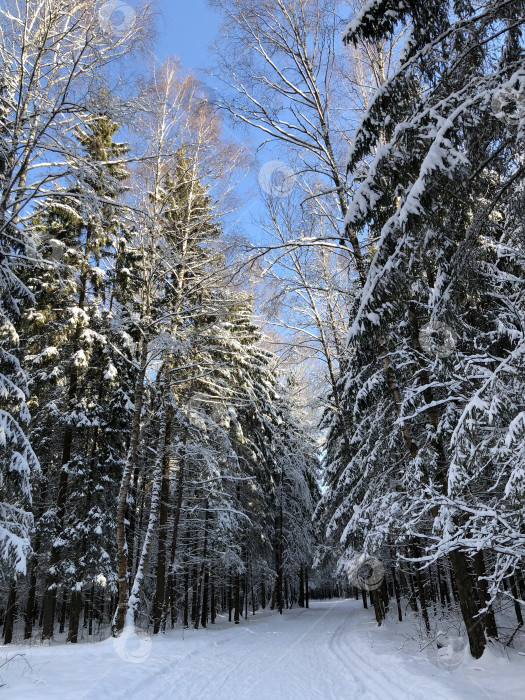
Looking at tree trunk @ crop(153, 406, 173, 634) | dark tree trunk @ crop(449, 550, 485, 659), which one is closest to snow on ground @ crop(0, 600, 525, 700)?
dark tree trunk @ crop(449, 550, 485, 659)

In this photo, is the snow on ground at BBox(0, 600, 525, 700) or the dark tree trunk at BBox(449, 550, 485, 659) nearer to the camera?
the snow on ground at BBox(0, 600, 525, 700)

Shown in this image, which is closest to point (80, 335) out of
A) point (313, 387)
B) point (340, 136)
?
point (313, 387)

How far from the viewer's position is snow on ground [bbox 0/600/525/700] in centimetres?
525

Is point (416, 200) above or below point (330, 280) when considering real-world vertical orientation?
below

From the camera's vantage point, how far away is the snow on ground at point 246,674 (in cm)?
525

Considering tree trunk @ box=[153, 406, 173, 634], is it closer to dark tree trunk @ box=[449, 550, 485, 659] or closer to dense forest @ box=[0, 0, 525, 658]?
dense forest @ box=[0, 0, 525, 658]

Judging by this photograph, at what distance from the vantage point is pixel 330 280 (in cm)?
1180

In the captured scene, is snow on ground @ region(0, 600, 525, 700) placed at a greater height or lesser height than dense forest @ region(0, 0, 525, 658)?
lesser

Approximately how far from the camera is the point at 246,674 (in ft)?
23.9

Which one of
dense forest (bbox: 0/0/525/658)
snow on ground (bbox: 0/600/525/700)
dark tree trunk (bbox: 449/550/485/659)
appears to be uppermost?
dense forest (bbox: 0/0/525/658)

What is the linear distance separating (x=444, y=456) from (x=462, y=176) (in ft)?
16.6

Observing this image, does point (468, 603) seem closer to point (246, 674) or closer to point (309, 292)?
point (246, 674)

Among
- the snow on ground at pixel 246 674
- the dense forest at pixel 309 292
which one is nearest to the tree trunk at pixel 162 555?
the dense forest at pixel 309 292

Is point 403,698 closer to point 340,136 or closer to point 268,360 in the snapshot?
point 340,136
